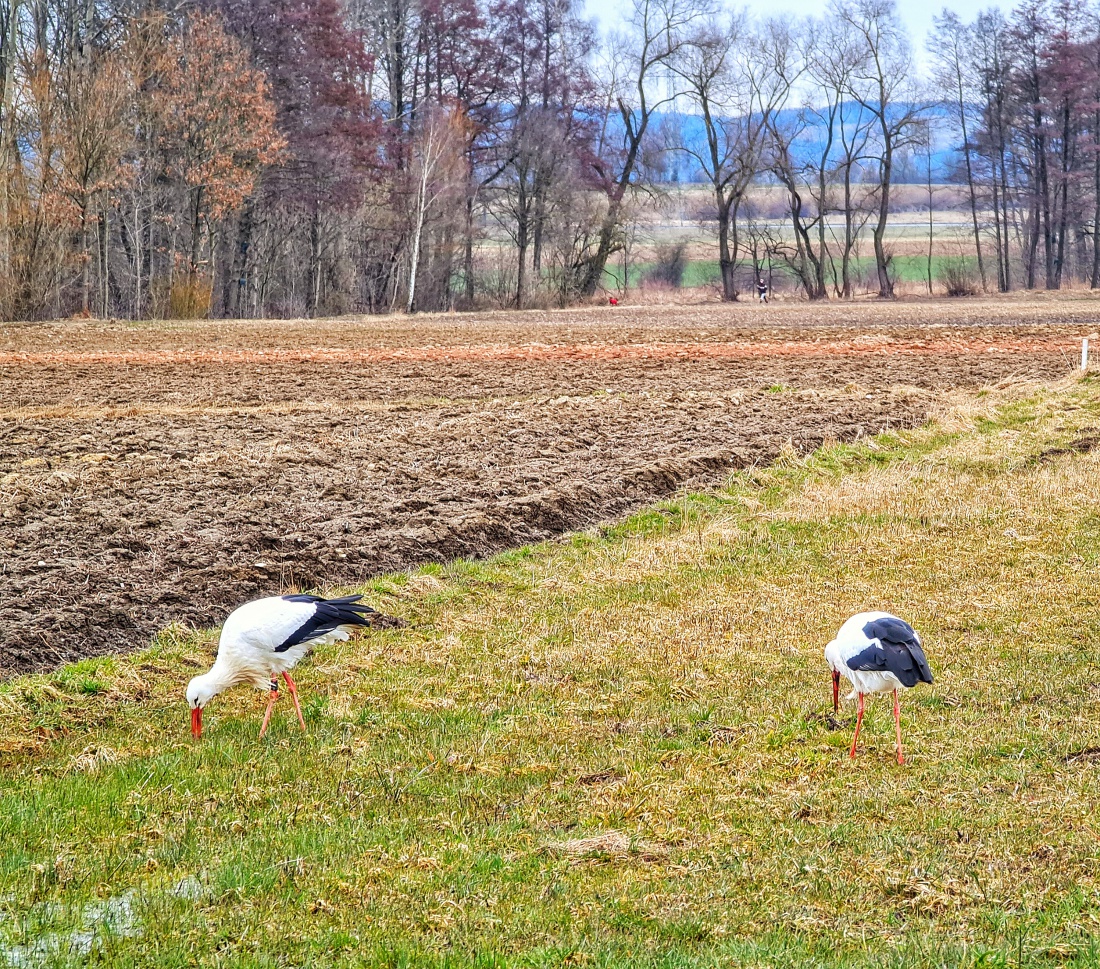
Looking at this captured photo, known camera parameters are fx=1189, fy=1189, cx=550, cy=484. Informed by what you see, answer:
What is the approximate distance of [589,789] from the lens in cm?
606

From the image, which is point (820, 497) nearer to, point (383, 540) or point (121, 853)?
point (383, 540)

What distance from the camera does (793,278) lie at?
85.3 m

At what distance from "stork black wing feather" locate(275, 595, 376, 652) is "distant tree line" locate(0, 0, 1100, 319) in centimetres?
3945

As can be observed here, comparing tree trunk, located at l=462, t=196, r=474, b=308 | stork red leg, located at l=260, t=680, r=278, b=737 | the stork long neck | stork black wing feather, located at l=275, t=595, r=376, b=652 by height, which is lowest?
stork red leg, located at l=260, t=680, r=278, b=737

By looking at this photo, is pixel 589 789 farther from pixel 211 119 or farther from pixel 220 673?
pixel 211 119

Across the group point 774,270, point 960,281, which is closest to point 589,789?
point 960,281

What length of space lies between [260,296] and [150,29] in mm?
15304

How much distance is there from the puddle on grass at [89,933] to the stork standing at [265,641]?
187 cm

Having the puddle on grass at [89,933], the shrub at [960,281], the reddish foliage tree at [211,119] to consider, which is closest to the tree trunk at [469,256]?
the reddish foliage tree at [211,119]

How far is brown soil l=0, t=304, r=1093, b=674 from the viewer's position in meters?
10.1

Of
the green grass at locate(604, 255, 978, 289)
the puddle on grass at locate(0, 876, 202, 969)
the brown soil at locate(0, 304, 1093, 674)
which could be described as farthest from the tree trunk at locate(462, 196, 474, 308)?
the puddle on grass at locate(0, 876, 202, 969)

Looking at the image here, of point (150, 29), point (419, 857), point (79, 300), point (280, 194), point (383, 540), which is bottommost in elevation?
point (419, 857)

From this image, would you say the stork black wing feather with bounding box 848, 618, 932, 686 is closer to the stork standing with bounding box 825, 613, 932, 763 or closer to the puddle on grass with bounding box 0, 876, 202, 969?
the stork standing with bounding box 825, 613, 932, 763

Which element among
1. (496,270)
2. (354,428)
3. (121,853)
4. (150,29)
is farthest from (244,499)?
(496,270)
